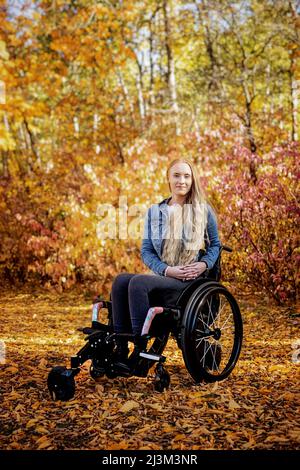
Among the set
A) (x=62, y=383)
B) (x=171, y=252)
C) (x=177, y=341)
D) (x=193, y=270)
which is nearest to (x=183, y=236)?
(x=171, y=252)

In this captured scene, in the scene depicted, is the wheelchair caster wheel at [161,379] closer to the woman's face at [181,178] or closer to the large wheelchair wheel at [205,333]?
the large wheelchair wheel at [205,333]

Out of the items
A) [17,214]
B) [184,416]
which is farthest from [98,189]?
[184,416]

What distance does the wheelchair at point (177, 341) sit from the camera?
313 centimetres

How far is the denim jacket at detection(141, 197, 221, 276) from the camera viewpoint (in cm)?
344

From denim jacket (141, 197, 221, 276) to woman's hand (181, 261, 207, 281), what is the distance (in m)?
0.06

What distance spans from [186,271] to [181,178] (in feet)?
2.09

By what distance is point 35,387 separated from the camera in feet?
11.2

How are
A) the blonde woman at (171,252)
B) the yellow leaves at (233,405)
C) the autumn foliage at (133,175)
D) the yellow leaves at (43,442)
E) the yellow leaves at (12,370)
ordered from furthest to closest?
1. the autumn foliage at (133,175)
2. the yellow leaves at (12,370)
3. the blonde woman at (171,252)
4. the yellow leaves at (233,405)
5. the yellow leaves at (43,442)

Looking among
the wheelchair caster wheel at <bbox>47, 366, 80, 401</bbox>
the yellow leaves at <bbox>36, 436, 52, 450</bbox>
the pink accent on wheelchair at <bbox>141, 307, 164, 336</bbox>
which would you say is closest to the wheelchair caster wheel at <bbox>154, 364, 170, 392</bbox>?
the pink accent on wheelchair at <bbox>141, 307, 164, 336</bbox>

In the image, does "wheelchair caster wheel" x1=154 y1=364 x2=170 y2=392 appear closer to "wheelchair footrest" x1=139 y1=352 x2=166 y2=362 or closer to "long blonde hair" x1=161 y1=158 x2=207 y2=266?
"wheelchair footrest" x1=139 y1=352 x2=166 y2=362

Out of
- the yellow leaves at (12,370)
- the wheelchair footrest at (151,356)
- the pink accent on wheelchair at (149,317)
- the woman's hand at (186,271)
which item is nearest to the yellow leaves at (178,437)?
the wheelchair footrest at (151,356)

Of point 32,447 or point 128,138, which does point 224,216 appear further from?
point 128,138

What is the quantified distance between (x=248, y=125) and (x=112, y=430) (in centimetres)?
607

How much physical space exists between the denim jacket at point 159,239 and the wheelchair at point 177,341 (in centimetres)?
11
